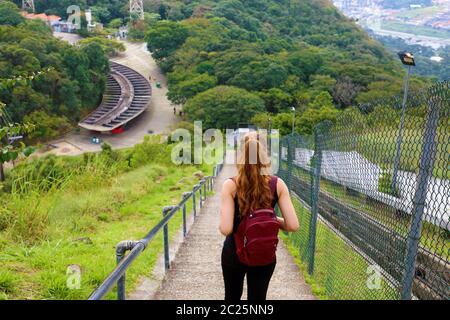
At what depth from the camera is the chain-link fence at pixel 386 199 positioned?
2.05 meters

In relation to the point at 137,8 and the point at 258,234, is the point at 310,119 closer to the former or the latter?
the point at 258,234

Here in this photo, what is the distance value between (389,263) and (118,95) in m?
51.5

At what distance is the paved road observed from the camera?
1484 inches

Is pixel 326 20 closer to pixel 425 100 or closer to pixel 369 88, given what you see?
pixel 369 88

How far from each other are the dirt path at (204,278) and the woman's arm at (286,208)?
1.63 meters

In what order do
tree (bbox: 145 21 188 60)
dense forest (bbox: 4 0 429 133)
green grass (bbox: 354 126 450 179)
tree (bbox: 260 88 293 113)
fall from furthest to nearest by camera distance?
1. tree (bbox: 145 21 188 60)
2. tree (bbox: 260 88 293 113)
3. dense forest (bbox: 4 0 429 133)
4. green grass (bbox: 354 126 450 179)

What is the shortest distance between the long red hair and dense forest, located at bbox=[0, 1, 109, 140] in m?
29.7

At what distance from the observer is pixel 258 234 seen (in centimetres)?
225

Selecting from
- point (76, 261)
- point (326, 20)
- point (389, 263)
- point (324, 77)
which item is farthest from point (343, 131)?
point (326, 20)

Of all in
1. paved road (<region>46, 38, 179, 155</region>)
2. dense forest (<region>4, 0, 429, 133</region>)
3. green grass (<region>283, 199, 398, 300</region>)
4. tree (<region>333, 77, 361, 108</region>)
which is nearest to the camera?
green grass (<region>283, 199, 398, 300</region>)

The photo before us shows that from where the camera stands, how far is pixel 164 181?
509 inches

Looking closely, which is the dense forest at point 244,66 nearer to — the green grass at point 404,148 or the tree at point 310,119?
the tree at point 310,119

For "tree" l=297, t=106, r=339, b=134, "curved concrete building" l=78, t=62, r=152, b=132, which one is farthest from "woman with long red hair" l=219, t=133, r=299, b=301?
"curved concrete building" l=78, t=62, r=152, b=132

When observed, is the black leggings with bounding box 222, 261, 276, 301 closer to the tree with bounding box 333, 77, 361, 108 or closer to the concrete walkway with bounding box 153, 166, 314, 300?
the concrete walkway with bounding box 153, 166, 314, 300
